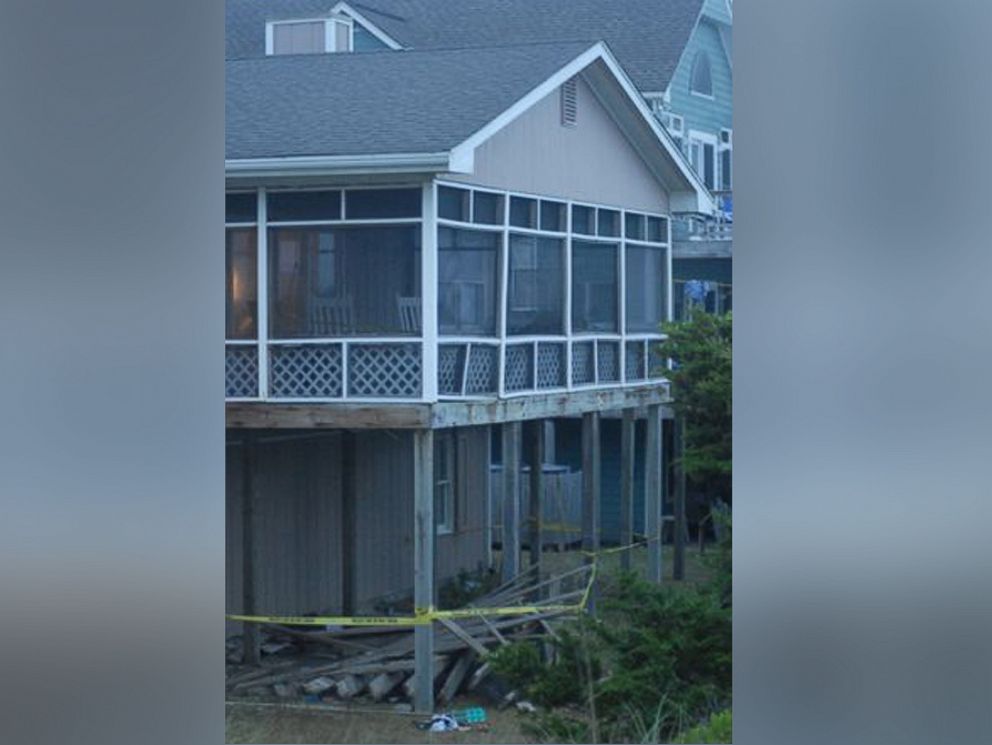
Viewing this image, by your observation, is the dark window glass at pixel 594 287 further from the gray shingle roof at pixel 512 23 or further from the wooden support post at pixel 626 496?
the gray shingle roof at pixel 512 23

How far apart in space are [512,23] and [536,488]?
186 centimetres

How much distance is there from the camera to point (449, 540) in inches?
261

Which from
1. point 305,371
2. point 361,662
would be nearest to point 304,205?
point 305,371

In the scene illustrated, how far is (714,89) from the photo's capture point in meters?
6.19

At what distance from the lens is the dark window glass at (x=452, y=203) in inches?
250

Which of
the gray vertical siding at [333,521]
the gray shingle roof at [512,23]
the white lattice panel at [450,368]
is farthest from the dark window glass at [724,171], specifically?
the gray vertical siding at [333,521]

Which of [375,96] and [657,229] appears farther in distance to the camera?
[375,96]

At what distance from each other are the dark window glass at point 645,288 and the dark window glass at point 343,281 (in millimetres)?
852

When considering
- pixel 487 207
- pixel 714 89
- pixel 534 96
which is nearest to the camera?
pixel 714 89

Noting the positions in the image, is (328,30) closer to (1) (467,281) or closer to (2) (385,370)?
(1) (467,281)

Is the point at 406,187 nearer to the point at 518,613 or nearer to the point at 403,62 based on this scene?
the point at 403,62

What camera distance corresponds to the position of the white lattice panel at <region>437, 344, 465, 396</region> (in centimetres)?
644
